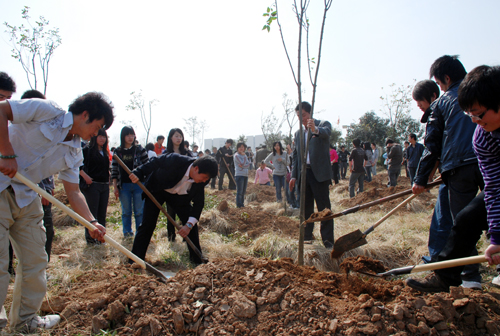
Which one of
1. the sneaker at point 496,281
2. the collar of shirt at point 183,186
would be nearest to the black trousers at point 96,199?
the collar of shirt at point 183,186

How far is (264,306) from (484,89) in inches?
76.1

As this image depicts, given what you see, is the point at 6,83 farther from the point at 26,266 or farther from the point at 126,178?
the point at 126,178

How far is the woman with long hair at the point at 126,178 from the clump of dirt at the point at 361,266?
129 inches

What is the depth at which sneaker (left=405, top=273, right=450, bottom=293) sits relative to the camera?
7.71 feet

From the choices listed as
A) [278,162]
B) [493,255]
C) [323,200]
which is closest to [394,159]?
[278,162]

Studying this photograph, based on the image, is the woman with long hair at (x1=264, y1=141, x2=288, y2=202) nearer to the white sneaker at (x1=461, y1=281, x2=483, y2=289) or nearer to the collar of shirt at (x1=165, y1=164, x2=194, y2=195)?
the collar of shirt at (x1=165, y1=164, x2=194, y2=195)

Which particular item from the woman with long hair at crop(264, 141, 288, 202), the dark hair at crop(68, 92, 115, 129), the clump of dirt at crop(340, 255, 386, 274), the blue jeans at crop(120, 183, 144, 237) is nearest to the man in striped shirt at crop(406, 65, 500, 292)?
the clump of dirt at crop(340, 255, 386, 274)

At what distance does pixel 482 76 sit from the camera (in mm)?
1732

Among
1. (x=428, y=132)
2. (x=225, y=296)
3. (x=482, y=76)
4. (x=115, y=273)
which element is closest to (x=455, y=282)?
(x=428, y=132)

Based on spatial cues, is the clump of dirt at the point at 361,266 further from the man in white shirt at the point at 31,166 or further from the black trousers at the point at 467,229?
the man in white shirt at the point at 31,166

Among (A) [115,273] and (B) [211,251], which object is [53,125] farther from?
(B) [211,251]

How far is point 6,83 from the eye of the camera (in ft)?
9.55

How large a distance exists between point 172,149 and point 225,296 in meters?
3.22

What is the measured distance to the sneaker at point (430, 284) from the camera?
7.71ft
